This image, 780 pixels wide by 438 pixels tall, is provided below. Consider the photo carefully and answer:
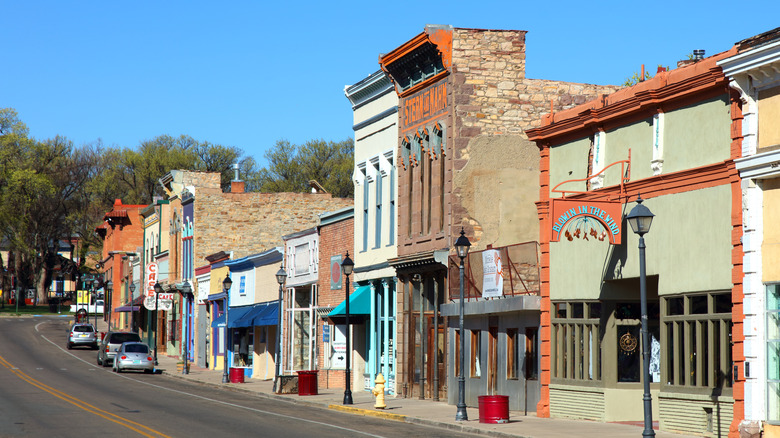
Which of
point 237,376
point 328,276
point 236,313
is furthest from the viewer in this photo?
point 236,313

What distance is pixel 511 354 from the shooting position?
27859mm

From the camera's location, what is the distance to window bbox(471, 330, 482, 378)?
29.8 m

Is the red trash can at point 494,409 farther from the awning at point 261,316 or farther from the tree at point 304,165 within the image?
the tree at point 304,165

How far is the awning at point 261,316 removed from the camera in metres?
45.0

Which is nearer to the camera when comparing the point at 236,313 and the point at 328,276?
the point at 328,276

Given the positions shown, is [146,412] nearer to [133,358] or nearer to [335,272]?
[335,272]

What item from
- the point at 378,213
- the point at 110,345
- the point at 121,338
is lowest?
the point at 110,345

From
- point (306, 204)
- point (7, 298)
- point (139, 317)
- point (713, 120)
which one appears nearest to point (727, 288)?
point (713, 120)

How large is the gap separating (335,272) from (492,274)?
1257cm

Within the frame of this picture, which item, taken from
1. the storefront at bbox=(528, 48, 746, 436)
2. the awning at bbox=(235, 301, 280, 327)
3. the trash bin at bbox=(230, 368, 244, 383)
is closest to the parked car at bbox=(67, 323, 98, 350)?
the awning at bbox=(235, 301, 280, 327)

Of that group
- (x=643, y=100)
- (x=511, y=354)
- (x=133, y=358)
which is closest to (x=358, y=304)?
(x=511, y=354)

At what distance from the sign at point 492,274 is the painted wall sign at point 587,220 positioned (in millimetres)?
3346

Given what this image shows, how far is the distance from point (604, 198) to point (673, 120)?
9.28 ft

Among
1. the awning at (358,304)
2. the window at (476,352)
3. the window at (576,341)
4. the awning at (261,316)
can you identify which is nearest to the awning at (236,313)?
the awning at (261,316)
